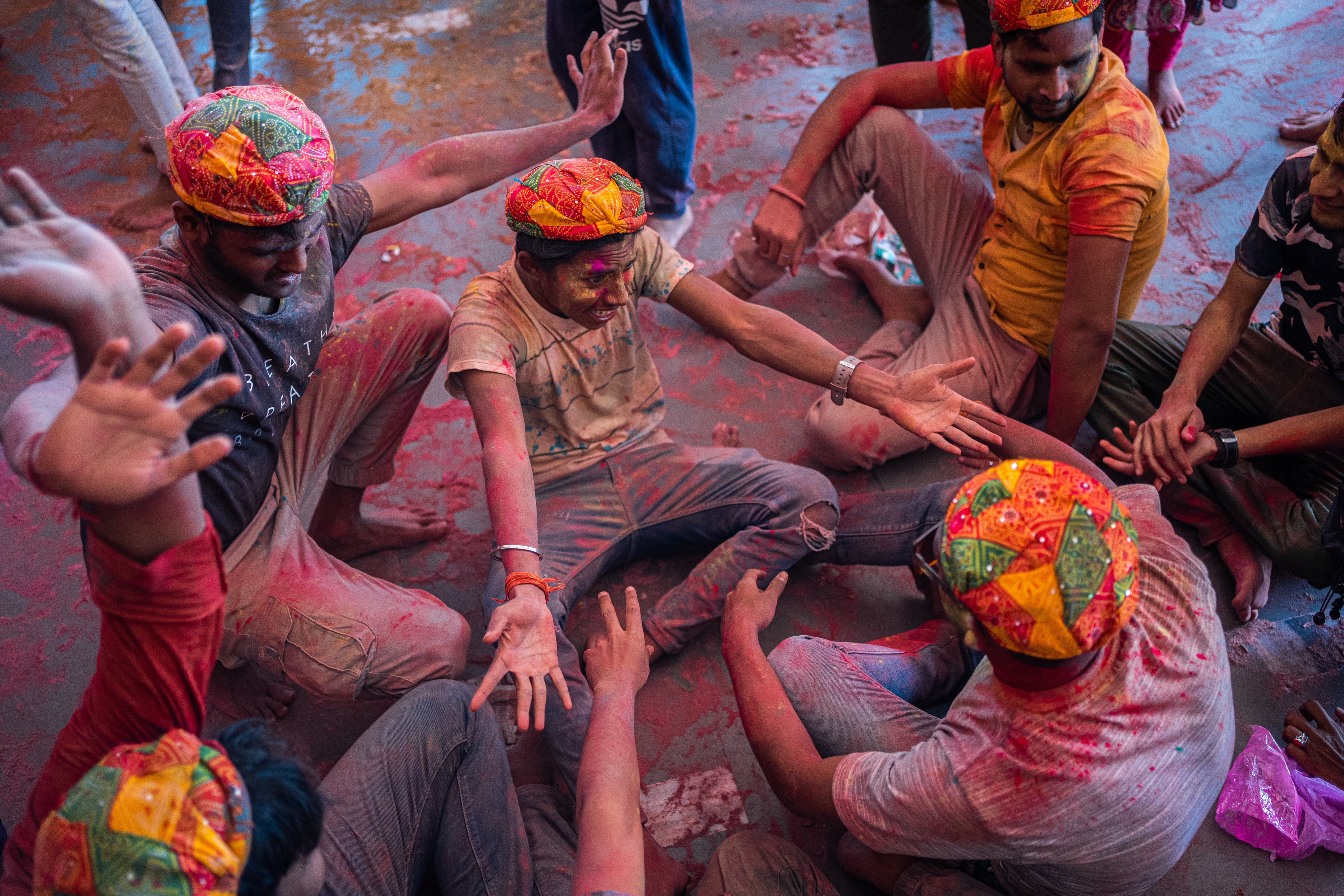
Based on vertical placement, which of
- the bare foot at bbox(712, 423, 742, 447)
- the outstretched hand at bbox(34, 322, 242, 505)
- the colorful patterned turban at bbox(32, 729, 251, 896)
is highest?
the outstretched hand at bbox(34, 322, 242, 505)

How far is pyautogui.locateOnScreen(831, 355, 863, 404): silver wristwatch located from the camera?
2.26 metres

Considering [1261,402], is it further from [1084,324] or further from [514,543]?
[514,543]

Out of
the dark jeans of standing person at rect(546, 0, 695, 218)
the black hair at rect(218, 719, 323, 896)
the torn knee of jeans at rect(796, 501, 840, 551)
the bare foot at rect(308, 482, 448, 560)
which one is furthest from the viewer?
the dark jeans of standing person at rect(546, 0, 695, 218)

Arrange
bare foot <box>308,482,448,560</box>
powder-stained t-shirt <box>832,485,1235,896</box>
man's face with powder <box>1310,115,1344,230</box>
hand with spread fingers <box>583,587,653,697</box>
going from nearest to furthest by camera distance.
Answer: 1. powder-stained t-shirt <box>832,485,1235,896</box>
2. hand with spread fingers <box>583,587,653,697</box>
3. man's face with powder <box>1310,115,1344,230</box>
4. bare foot <box>308,482,448,560</box>

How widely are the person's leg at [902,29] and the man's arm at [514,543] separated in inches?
97.0

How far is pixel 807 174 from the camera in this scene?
2.94 m

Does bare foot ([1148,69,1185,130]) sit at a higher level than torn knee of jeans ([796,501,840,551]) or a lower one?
higher

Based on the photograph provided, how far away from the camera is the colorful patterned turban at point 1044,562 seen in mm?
1326

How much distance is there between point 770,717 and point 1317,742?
4.21 feet

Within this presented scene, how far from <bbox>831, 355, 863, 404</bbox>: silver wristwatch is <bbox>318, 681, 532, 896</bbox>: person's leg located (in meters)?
1.18

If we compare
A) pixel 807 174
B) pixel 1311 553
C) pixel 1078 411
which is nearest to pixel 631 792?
pixel 1078 411

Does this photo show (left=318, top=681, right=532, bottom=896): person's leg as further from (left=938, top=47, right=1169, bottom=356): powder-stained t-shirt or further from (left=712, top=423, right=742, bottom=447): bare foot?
(left=938, top=47, right=1169, bottom=356): powder-stained t-shirt

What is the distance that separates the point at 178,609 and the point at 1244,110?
180 inches

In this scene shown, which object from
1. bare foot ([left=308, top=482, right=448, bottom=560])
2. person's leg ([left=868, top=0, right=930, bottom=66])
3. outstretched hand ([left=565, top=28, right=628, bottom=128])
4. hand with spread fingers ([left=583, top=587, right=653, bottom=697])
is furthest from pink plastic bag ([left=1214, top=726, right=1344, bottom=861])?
person's leg ([left=868, top=0, right=930, bottom=66])
